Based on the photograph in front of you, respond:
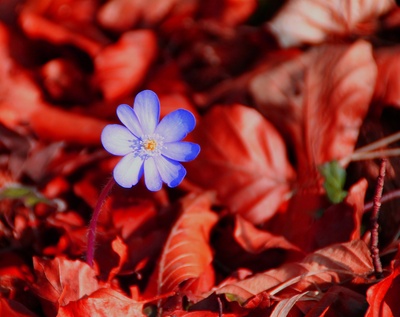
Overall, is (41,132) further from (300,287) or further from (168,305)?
(300,287)

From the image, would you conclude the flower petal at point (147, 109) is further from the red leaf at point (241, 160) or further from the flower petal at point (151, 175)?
the red leaf at point (241, 160)

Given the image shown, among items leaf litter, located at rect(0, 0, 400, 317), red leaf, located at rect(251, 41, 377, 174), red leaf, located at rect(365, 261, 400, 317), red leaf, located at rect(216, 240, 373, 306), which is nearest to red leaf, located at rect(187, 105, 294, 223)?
leaf litter, located at rect(0, 0, 400, 317)

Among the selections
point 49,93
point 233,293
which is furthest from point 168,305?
point 49,93

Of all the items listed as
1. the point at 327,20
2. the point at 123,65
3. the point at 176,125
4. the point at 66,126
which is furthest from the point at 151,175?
the point at 327,20

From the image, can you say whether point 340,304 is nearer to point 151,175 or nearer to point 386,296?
point 386,296

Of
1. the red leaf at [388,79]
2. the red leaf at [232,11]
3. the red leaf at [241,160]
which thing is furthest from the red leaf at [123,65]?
the red leaf at [388,79]

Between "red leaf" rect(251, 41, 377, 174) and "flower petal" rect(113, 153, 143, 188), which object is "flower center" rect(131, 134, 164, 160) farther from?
"red leaf" rect(251, 41, 377, 174)
